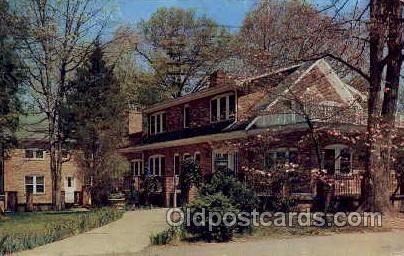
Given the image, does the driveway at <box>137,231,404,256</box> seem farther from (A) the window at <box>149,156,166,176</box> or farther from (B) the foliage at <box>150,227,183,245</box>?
(A) the window at <box>149,156,166,176</box>

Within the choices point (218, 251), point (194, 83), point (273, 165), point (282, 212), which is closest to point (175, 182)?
point (273, 165)

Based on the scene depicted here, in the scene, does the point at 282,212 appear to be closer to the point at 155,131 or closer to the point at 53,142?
the point at 53,142

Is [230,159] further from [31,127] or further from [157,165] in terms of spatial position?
[31,127]

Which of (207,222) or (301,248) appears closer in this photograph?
(301,248)

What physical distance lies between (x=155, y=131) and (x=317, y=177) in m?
22.7

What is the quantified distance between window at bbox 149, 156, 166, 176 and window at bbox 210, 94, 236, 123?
682 cm

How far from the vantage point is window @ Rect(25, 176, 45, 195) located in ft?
159

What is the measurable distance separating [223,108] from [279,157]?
8.56m

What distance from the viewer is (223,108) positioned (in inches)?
1251

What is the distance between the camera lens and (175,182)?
29.1 meters

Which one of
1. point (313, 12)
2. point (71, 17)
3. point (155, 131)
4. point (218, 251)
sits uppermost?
point (71, 17)

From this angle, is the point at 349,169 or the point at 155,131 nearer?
the point at 349,169

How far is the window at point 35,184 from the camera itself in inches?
1913

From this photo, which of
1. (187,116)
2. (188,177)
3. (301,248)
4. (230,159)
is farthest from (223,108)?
(301,248)
